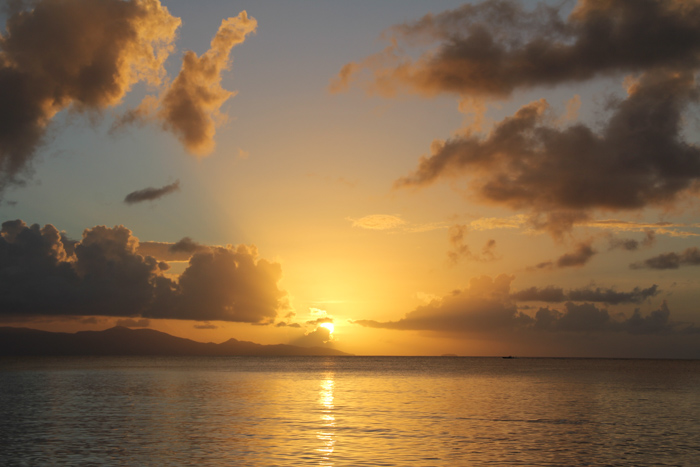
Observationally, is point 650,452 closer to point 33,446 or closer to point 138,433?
point 138,433

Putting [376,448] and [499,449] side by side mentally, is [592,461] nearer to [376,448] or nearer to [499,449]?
[499,449]

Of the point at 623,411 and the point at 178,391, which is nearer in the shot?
the point at 623,411

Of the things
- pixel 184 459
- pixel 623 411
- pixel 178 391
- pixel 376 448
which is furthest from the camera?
pixel 178 391

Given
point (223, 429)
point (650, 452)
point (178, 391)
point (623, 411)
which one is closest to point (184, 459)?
A: point (223, 429)

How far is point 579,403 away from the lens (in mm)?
78812

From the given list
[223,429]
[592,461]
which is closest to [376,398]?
[223,429]

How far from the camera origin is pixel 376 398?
272ft

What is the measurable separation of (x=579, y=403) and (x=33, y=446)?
219 ft

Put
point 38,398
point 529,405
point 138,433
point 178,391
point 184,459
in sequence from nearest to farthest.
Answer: point 184,459 → point 138,433 → point 529,405 → point 38,398 → point 178,391

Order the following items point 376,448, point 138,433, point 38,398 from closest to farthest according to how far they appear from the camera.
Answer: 1. point 376,448
2. point 138,433
3. point 38,398

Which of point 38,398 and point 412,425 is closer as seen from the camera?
point 412,425

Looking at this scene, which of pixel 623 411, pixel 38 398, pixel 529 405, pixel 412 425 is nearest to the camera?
pixel 412 425

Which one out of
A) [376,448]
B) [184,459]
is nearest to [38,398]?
[184,459]

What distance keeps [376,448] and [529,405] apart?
40.1 m
